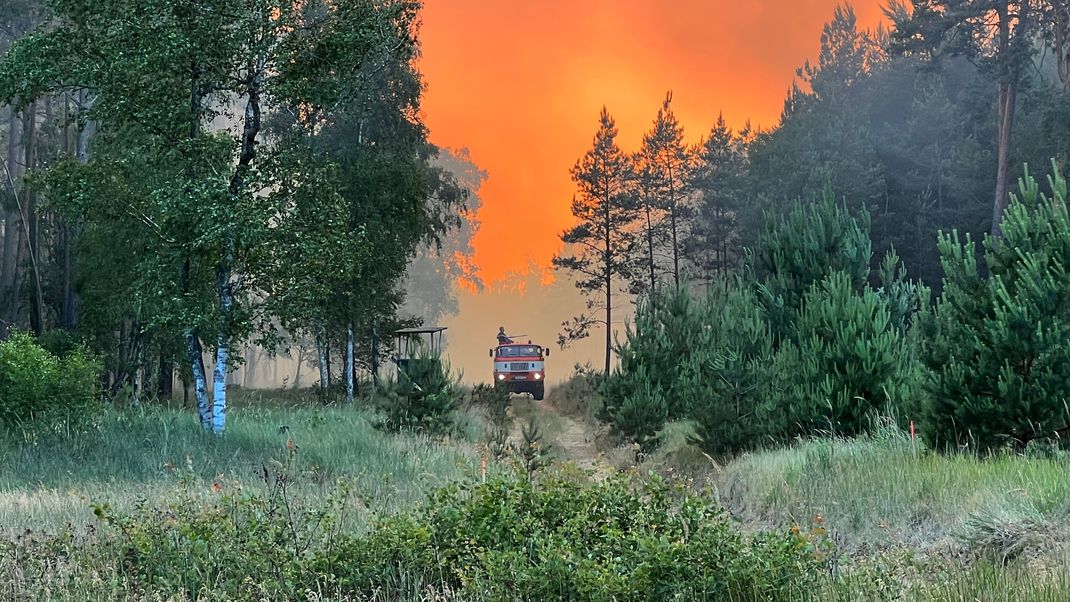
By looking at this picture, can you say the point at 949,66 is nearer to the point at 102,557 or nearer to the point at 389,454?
the point at 389,454

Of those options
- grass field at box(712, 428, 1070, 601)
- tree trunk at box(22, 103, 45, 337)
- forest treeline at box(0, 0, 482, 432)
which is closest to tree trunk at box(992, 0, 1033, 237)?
grass field at box(712, 428, 1070, 601)

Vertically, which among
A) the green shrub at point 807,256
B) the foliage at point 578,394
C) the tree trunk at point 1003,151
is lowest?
the foliage at point 578,394

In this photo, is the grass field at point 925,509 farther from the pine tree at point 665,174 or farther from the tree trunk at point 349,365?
the pine tree at point 665,174

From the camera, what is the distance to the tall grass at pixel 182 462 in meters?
8.88

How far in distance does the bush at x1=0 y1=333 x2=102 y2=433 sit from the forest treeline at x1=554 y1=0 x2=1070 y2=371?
2527 cm

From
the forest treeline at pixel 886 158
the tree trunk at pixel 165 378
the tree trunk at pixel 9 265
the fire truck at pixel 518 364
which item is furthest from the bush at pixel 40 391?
the forest treeline at pixel 886 158

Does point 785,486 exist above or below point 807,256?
below

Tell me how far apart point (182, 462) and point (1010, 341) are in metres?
11.2

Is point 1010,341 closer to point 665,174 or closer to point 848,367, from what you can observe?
point 848,367

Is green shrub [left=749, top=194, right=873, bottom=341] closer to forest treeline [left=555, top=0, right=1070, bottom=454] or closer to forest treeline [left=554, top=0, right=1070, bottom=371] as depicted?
forest treeline [left=555, top=0, right=1070, bottom=454]

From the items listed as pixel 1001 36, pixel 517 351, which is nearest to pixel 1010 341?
pixel 517 351

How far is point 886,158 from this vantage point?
39.2 m

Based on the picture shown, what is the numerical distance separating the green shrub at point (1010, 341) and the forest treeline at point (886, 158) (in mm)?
19138

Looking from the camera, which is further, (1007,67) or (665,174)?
(665,174)
